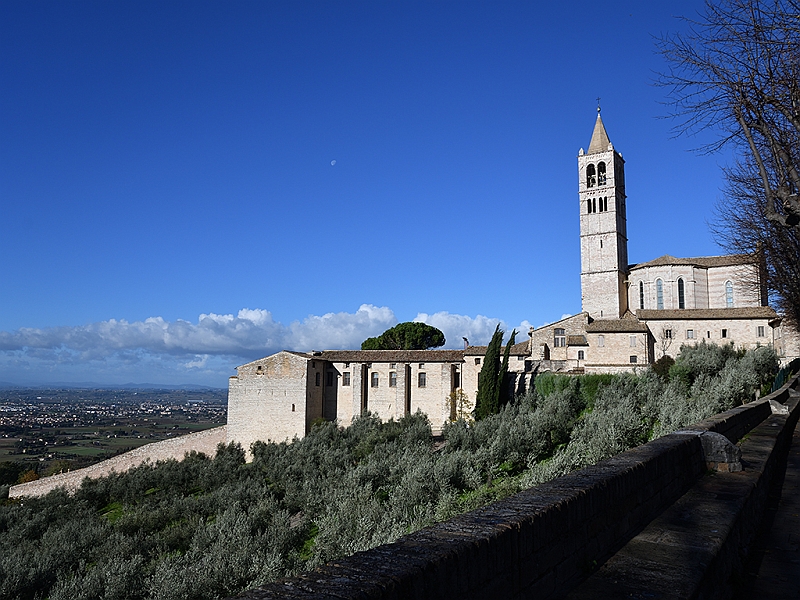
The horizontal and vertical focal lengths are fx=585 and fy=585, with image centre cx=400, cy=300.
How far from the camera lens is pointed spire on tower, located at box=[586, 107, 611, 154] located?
58781 mm

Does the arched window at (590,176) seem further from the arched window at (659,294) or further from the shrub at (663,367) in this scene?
the shrub at (663,367)

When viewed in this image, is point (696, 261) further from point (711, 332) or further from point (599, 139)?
point (599, 139)

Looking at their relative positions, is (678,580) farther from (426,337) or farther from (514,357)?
(426,337)

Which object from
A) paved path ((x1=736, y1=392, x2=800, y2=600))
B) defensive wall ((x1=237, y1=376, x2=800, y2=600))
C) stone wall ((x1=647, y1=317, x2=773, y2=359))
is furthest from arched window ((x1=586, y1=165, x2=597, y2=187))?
defensive wall ((x1=237, y1=376, x2=800, y2=600))

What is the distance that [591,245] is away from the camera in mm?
57250

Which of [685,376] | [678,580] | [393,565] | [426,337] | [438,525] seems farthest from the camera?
[426,337]

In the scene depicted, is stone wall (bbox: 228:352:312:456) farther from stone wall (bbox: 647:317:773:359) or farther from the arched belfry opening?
the arched belfry opening

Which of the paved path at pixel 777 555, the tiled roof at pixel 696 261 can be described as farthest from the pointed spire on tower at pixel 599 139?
the paved path at pixel 777 555

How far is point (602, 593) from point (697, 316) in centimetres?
4474

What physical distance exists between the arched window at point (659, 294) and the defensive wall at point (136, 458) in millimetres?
38554

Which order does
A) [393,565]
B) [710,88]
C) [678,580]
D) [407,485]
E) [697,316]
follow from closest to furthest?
[393,565], [678,580], [710,88], [407,485], [697,316]

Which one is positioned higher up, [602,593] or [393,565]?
[393,565]

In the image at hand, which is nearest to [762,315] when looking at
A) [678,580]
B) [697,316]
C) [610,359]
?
[697,316]

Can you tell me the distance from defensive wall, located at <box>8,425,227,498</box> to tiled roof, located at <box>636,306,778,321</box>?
109ft
